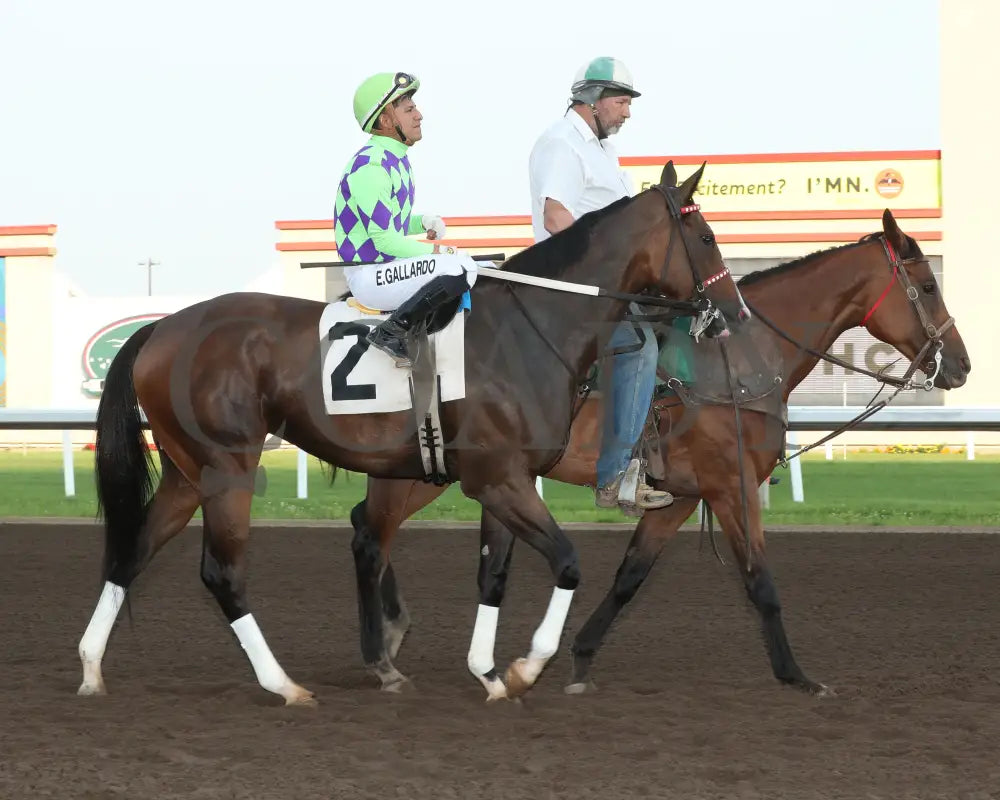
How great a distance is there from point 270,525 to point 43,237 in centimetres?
2168

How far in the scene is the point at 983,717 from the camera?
15.8 feet

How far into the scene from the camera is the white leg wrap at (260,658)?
16.8ft

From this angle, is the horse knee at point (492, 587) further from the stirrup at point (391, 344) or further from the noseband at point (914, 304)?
the noseband at point (914, 304)

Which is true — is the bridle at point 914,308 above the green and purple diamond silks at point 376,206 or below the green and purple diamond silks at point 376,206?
below

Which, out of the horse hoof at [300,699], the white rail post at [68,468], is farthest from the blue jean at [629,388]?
the white rail post at [68,468]

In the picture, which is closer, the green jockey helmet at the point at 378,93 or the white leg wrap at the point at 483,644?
the white leg wrap at the point at 483,644

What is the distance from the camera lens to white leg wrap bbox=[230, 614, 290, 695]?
513 centimetres

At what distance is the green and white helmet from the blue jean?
1019 millimetres

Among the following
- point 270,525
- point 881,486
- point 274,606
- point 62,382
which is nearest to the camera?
point 274,606

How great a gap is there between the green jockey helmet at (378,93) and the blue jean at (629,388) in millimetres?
1259

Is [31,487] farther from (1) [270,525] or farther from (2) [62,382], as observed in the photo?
(2) [62,382]

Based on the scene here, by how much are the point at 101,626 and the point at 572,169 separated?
262 cm

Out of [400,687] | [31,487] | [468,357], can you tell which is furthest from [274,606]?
[31,487]

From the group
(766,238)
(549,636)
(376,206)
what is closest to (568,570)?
(549,636)
